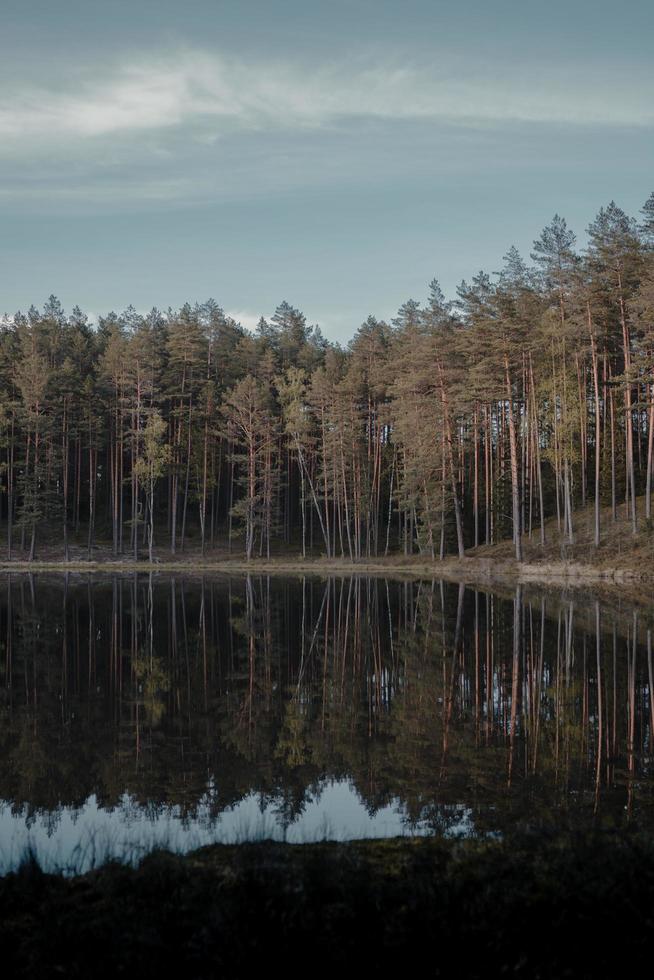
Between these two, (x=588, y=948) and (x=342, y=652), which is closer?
(x=588, y=948)

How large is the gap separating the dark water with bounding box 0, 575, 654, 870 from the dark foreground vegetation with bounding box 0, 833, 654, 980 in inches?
56.3

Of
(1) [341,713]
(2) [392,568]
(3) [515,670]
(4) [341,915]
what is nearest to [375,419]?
(2) [392,568]

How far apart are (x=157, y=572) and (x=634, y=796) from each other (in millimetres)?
51405

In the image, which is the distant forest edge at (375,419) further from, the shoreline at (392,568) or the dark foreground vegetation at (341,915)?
the dark foreground vegetation at (341,915)

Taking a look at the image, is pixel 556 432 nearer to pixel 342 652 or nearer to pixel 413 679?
pixel 342 652

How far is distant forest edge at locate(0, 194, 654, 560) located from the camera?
48.7 meters

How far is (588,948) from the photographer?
441cm

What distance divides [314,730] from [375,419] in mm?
58681

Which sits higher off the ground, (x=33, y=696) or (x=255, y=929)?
(x=255, y=929)

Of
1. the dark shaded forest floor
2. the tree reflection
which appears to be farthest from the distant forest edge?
the tree reflection

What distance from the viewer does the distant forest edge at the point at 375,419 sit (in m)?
48.7

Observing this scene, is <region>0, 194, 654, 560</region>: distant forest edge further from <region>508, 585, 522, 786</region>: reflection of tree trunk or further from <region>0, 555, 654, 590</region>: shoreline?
<region>508, 585, 522, 786</region>: reflection of tree trunk

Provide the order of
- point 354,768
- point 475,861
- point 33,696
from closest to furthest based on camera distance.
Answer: point 475,861, point 354,768, point 33,696

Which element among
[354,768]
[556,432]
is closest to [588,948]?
[354,768]
